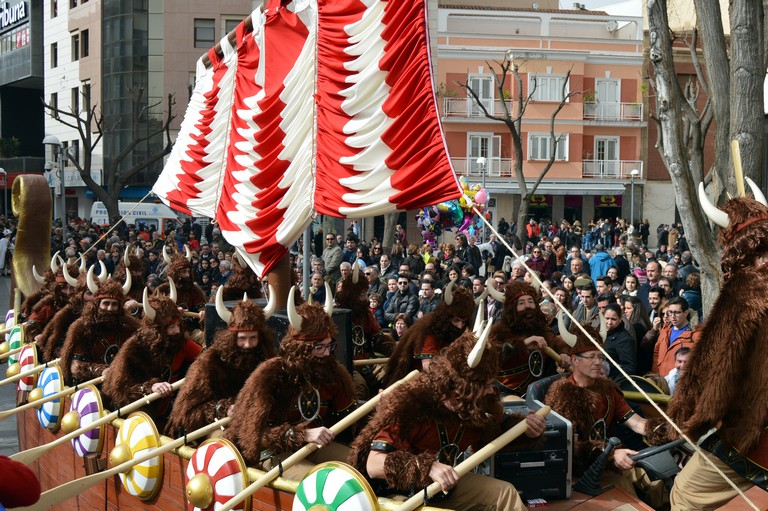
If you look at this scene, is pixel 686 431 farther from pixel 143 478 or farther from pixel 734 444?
pixel 143 478

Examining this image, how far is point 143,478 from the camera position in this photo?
7180 millimetres

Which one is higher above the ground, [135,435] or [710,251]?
[710,251]

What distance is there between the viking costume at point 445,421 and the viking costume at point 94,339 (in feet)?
15.6

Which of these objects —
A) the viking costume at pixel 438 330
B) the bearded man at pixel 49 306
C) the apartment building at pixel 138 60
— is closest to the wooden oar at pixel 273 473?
the viking costume at pixel 438 330

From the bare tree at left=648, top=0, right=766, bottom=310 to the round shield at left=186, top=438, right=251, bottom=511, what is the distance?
4372 mm

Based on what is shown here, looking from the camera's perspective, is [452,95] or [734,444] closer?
[734,444]

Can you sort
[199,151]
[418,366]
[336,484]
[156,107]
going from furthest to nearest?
[156,107] → [199,151] → [418,366] → [336,484]

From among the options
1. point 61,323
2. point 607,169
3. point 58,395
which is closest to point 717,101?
point 58,395

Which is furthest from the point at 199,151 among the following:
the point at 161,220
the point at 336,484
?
the point at 161,220

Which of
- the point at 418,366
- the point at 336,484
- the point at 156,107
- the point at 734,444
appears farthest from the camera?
the point at 156,107

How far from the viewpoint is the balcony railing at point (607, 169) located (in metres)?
41.4

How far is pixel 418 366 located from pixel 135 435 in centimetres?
240

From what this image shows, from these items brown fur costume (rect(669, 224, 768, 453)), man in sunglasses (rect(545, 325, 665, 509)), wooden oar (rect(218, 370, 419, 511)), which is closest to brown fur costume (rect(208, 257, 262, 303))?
wooden oar (rect(218, 370, 419, 511))

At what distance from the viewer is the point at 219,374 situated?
23.0 ft
